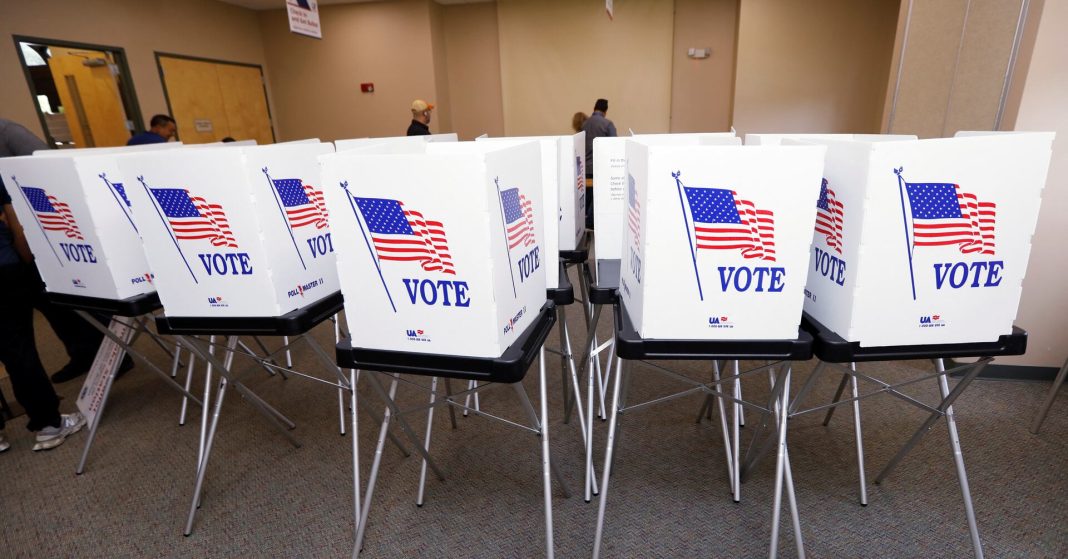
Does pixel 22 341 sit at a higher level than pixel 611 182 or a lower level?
lower

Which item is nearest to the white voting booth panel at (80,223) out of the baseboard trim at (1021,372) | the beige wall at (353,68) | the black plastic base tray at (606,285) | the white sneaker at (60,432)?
the white sneaker at (60,432)

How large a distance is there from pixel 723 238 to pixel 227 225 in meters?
1.29

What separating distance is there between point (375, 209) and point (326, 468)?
140cm

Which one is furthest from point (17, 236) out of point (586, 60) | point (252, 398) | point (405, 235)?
point (586, 60)

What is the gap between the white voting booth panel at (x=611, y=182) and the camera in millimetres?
1765

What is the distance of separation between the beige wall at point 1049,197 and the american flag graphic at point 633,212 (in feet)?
6.67

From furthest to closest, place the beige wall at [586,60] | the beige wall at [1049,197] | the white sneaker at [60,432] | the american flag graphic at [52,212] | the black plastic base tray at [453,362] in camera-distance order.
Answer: the beige wall at [586,60] → the white sneaker at [60,432] → the beige wall at [1049,197] → the american flag graphic at [52,212] → the black plastic base tray at [453,362]

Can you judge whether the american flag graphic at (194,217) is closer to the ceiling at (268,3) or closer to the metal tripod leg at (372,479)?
the metal tripod leg at (372,479)

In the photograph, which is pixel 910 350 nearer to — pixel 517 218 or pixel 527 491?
pixel 517 218

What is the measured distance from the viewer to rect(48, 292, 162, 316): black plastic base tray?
172 cm

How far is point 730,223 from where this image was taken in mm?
1115

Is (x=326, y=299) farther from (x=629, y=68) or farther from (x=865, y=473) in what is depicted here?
(x=629, y=68)

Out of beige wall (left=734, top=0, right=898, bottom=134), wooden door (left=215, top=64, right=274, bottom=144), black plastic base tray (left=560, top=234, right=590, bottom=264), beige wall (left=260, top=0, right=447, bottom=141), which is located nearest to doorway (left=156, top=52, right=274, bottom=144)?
wooden door (left=215, top=64, right=274, bottom=144)

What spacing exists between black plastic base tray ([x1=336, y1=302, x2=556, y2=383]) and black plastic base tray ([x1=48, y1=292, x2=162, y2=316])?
90 cm
